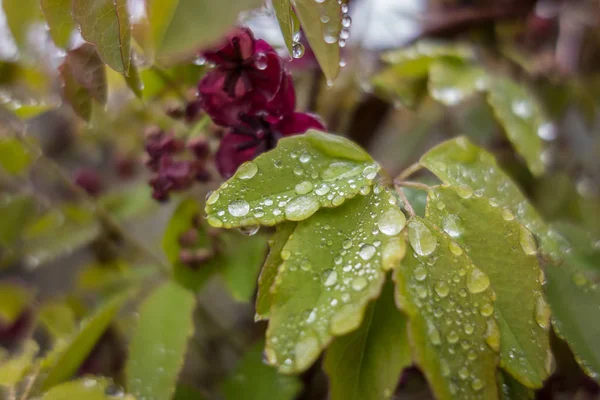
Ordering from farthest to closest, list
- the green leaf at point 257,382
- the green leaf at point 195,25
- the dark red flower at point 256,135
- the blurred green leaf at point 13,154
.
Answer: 1. the blurred green leaf at point 13,154
2. the green leaf at point 257,382
3. the dark red flower at point 256,135
4. the green leaf at point 195,25

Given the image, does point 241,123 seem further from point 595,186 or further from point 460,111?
point 595,186

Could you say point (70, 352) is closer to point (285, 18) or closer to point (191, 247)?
point (191, 247)

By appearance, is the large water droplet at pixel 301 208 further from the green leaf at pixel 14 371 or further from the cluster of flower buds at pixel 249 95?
the green leaf at pixel 14 371

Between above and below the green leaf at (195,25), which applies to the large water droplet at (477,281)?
below

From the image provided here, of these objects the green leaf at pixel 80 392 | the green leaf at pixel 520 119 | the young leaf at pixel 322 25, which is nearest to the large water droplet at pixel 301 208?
the young leaf at pixel 322 25

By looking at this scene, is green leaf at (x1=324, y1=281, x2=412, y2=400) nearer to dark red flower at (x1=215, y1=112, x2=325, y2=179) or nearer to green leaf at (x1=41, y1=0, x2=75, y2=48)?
dark red flower at (x1=215, y1=112, x2=325, y2=179)

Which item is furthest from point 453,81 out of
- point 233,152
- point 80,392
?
point 80,392
